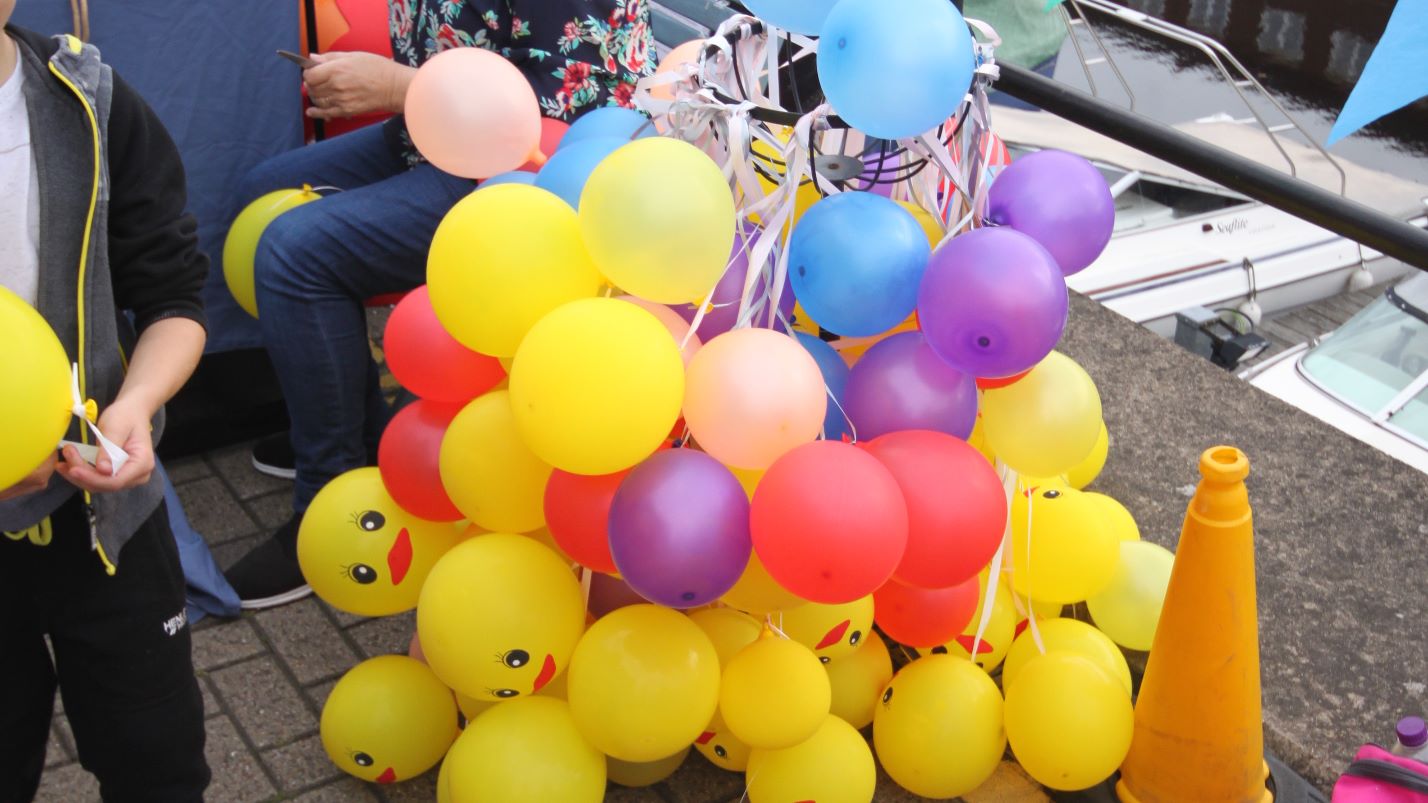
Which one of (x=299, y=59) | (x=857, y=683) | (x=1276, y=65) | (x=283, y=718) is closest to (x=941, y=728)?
(x=857, y=683)

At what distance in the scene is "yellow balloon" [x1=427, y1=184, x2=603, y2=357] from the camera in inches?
78.8

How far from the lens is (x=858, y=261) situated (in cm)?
203

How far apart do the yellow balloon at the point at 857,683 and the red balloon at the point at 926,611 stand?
0.17 metres

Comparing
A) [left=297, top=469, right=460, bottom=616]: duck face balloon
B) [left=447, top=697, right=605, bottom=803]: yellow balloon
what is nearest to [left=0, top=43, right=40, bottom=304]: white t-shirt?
[left=297, top=469, right=460, bottom=616]: duck face balloon

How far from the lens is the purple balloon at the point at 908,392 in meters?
Answer: 2.12

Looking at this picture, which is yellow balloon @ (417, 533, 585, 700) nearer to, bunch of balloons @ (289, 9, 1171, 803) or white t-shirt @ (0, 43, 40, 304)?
bunch of balloons @ (289, 9, 1171, 803)

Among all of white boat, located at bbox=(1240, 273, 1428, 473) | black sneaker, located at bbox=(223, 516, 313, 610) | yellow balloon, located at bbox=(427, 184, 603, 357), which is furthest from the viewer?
white boat, located at bbox=(1240, 273, 1428, 473)

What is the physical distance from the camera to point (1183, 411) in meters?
3.51

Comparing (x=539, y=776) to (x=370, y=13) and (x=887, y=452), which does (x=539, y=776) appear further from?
(x=370, y=13)

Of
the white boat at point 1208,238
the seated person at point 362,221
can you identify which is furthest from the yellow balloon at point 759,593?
the white boat at point 1208,238

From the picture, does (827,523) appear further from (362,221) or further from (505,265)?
(362,221)

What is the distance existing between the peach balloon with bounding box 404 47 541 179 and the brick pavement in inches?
43.9

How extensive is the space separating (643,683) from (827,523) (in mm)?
457

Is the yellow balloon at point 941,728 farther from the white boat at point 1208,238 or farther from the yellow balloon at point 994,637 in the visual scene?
the white boat at point 1208,238
